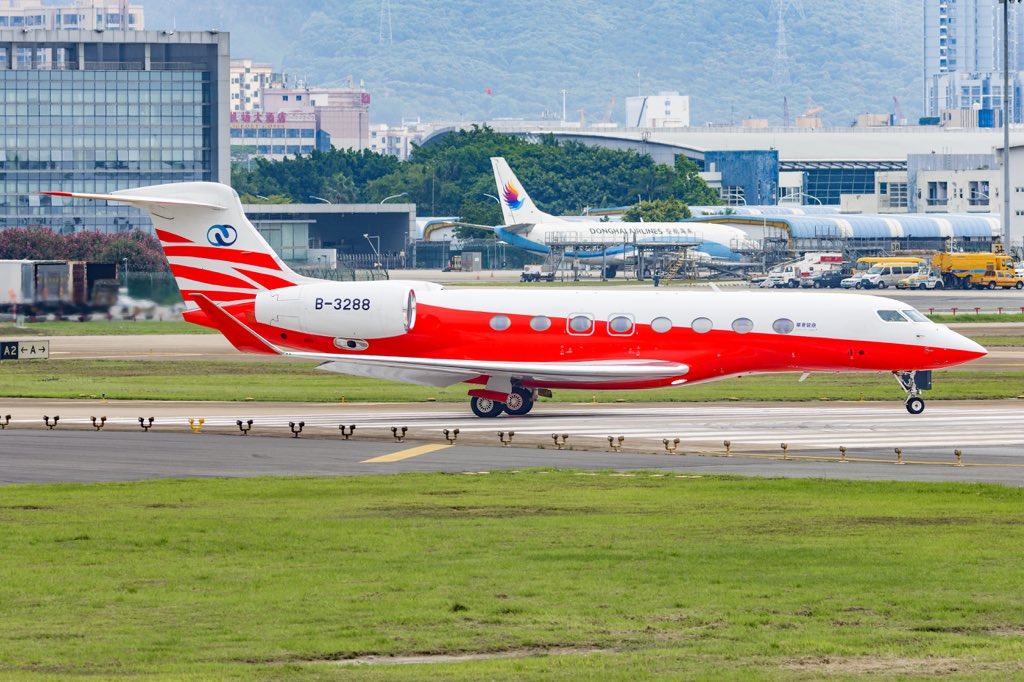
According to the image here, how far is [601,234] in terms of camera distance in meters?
152

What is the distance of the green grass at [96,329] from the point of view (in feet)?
249

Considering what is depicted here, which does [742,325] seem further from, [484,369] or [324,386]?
[324,386]

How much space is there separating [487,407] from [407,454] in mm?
8807

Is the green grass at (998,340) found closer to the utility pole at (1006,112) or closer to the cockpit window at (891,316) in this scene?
the cockpit window at (891,316)

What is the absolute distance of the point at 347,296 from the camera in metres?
43.4

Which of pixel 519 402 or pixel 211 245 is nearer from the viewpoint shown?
pixel 519 402

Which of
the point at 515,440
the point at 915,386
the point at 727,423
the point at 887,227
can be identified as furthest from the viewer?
the point at 887,227

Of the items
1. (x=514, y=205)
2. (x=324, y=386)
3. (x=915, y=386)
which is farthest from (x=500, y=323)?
(x=514, y=205)

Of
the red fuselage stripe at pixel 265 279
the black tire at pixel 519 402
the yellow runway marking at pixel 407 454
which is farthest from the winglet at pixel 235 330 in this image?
the yellow runway marking at pixel 407 454

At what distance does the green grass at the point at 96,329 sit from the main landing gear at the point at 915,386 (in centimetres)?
4483

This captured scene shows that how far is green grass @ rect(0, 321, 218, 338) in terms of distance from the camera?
249 feet

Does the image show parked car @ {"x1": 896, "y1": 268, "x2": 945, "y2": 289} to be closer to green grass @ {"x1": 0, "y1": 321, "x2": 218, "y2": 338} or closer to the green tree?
green grass @ {"x1": 0, "y1": 321, "x2": 218, "y2": 338}

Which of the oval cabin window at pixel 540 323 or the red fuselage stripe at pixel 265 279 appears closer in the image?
the oval cabin window at pixel 540 323

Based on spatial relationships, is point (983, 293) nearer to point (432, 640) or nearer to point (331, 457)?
point (331, 457)
